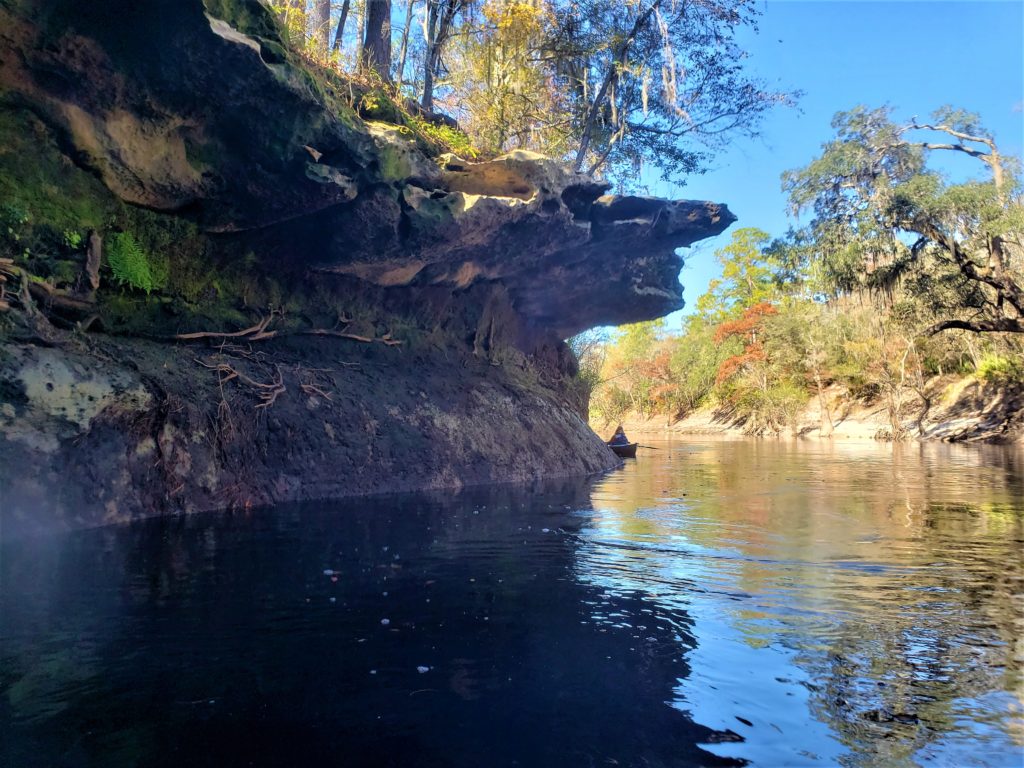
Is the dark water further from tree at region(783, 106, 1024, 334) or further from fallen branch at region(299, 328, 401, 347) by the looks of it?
tree at region(783, 106, 1024, 334)

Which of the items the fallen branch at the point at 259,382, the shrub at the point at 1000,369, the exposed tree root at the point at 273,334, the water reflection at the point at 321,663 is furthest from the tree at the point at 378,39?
the shrub at the point at 1000,369

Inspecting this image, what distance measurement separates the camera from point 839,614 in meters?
3.97

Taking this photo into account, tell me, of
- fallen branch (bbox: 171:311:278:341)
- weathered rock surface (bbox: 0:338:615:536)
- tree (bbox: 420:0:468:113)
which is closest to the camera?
weathered rock surface (bbox: 0:338:615:536)

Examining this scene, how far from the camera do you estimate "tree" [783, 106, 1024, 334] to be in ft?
66.8

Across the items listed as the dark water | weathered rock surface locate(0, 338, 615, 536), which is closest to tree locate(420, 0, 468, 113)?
weathered rock surface locate(0, 338, 615, 536)

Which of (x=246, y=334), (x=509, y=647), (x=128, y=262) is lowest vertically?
(x=509, y=647)

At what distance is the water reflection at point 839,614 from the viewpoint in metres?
2.55

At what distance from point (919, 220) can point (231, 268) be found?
19.6 meters

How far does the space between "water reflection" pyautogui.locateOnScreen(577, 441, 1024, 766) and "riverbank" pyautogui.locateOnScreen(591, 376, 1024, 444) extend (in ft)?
74.8

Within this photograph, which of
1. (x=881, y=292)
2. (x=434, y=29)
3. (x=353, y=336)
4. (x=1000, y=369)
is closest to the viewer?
(x=353, y=336)

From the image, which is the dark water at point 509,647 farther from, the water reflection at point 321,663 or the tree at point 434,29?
the tree at point 434,29

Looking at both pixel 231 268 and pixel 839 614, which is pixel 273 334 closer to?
pixel 231 268

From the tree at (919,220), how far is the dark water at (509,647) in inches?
667

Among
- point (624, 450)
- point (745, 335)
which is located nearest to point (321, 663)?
point (624, 450)
